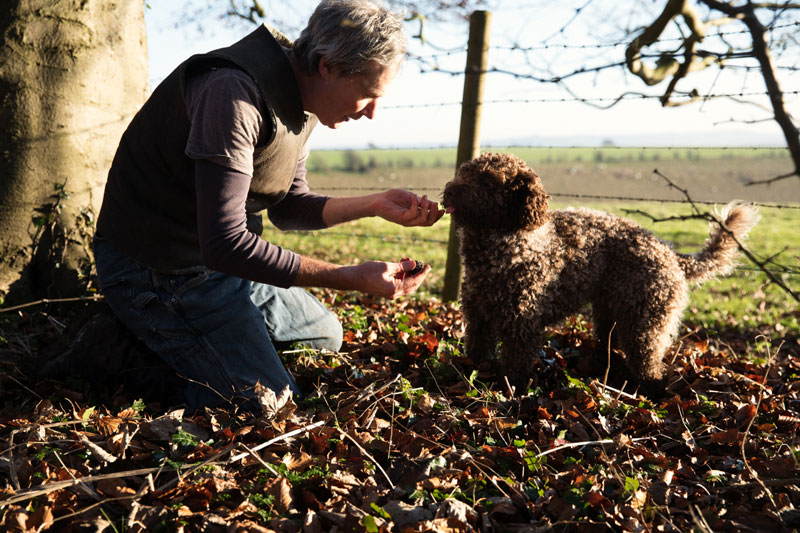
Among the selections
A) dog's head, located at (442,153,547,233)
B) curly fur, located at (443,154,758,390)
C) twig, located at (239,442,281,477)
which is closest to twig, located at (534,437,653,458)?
curly fur, located at (443,154,758,390)

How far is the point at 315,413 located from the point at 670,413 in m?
2.07

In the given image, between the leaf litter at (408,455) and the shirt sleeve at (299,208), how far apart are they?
2.83 feet

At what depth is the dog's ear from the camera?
3471 mm

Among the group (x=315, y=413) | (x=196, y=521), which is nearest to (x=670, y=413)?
(x=315, y=413)

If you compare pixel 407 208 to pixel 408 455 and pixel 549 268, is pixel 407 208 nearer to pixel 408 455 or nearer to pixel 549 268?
pixel 549 268

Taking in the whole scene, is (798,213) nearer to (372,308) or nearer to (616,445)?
(372,308)

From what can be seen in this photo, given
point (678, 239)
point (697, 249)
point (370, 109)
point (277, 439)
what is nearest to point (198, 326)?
point (277, 439)

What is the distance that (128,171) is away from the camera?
10.8 ft

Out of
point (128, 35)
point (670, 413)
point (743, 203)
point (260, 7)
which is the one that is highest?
point (260, 7)

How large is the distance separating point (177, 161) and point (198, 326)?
910 mm

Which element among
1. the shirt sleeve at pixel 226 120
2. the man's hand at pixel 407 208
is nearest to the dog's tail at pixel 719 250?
the man's hand at pixel 407 208

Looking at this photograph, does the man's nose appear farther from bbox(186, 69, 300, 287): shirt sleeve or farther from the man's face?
bbox(186, 69, 300, 287): shirt sleeve

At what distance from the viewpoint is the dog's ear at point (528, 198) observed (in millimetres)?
3471

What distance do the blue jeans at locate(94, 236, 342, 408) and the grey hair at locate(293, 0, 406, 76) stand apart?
1.38 metres
